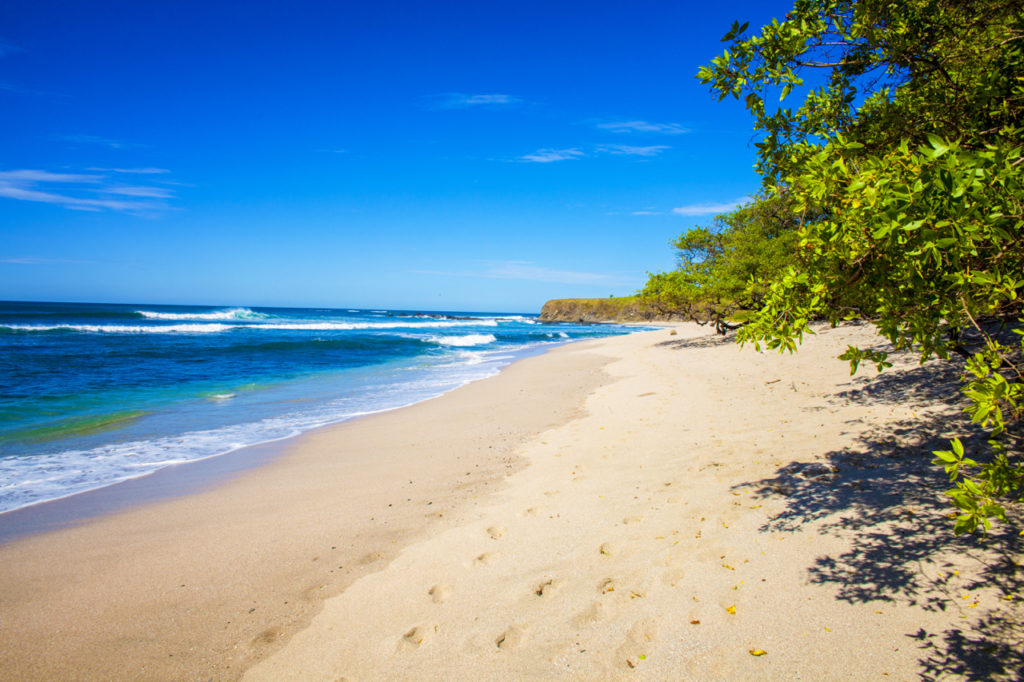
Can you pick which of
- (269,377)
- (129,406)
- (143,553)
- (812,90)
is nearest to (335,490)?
(143,553)

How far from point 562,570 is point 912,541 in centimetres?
257

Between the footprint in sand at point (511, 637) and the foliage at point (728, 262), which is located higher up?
the foliage at point (728, 262)

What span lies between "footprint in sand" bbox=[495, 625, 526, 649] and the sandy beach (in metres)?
0.02

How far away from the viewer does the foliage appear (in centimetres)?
1756

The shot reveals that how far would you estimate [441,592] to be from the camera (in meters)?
3.64

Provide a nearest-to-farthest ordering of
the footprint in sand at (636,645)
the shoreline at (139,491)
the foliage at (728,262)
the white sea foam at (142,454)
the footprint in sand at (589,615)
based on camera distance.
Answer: the footprint in sand at (636,645) → the footprint in sand at (589,615) → the shoreline at (139,491) → the white sea foam at (142,454) → the foliage at (728,262)

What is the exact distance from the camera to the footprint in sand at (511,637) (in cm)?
306

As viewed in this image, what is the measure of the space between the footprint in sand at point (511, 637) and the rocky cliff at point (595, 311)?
76.2m

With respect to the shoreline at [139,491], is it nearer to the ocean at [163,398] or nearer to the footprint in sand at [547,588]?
the ocean at [163,398]

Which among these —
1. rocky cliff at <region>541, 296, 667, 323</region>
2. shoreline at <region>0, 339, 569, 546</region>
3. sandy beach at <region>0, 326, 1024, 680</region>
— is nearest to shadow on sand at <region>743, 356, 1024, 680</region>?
sandy beach at <region>0, 326, 1024, 680</region>

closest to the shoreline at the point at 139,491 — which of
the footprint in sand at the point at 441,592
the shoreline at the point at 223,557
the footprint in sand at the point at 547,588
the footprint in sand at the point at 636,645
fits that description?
the shoreline at the point at 223,557

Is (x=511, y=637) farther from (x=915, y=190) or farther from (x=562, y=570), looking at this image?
(x=915, y=190)

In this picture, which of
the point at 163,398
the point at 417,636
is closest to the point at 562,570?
the point at 417,636

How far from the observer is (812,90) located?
432 cm
